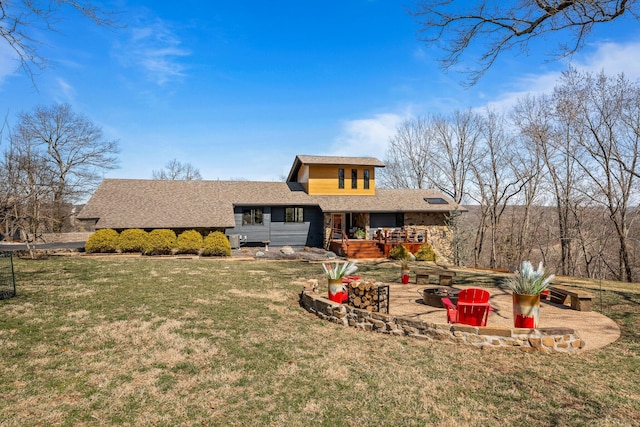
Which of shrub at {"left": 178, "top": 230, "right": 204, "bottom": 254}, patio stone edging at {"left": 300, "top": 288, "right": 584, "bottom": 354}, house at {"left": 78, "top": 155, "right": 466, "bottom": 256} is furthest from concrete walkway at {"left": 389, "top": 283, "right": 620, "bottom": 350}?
shrub at {"left": 178, "top": 230, "right": 204, "bottom": 254}

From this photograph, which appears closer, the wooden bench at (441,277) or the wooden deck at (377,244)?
the wooden bench at (441,277)

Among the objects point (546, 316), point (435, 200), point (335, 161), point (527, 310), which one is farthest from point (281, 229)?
point (527, 310)

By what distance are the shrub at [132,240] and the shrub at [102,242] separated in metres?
0.30

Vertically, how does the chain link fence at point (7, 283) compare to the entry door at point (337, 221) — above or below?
below

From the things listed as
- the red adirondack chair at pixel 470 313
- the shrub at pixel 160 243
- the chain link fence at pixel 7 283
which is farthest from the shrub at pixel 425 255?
the chain link fence at pixel 7 283

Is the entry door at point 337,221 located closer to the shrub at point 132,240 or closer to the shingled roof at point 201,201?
the shingled roof at point 201,201

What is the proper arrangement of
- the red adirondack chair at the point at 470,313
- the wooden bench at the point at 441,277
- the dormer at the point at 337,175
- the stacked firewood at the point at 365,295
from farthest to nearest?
1. the dormer at the point at 337,175
2. the wooden bench at the point at 441,277
3. the stacked firewood at the point at 365,295
4. the red adirondack chair at the point at 470,313

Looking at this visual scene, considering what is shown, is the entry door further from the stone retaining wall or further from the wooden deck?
the stone retaining wall

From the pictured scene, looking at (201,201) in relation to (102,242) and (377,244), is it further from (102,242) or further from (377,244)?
(377,244)

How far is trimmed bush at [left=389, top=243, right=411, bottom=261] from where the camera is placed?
67.3ft

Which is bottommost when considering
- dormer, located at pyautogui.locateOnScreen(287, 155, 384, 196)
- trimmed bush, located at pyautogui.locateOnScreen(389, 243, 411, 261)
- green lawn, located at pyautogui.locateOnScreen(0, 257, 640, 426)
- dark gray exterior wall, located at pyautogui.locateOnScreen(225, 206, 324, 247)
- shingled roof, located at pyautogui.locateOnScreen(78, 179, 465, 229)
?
green lawn, located at pyautogui.locateOnScreen(0, 257, 640, 426)

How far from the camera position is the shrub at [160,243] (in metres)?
18.7

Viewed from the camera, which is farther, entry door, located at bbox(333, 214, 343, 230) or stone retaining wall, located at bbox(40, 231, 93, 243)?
entry door, located at bbox(333, 214, 343, 230)

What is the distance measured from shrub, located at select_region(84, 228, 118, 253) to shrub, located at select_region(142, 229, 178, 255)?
5.25ft
